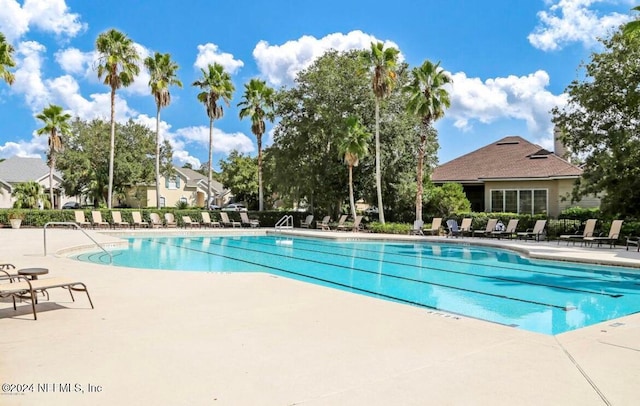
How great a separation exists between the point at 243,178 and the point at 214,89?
18083mm

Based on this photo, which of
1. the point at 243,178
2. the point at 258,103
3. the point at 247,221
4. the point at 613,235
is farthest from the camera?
the point at 243,178

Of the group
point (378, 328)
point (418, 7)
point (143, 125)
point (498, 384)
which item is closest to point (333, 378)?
point (498, 384)

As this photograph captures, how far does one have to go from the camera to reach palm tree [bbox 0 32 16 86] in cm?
2016

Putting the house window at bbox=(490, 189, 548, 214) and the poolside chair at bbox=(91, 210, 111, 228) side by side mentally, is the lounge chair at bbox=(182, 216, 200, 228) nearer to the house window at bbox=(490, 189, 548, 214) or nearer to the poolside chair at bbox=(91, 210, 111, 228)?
the poolside chair at bbox=(91, 210, 111, 228)

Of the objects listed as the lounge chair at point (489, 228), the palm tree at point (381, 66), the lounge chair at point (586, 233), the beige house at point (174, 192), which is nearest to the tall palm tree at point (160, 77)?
the palm tree at point (381, 66)

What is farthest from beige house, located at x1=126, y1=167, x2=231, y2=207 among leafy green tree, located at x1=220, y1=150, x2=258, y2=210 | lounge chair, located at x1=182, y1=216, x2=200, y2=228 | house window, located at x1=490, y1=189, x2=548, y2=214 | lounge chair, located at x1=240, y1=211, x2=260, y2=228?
house window, located at x1=490, y1=189, x2=548, y2=214

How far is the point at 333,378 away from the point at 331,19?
90.0 ft

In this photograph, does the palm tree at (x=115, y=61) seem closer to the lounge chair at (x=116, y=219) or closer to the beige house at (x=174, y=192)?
the lounge chair at (x=116, y=219)

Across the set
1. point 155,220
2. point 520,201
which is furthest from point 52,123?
point 520,201

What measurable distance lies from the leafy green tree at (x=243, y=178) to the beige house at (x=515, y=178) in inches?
908

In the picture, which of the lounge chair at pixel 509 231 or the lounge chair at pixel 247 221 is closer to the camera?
the lounge chair at pixel 509 231

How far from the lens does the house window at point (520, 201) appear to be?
85.7 ft

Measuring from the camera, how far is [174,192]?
48438 mm

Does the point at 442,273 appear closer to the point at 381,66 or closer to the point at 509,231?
the point at 509,231
